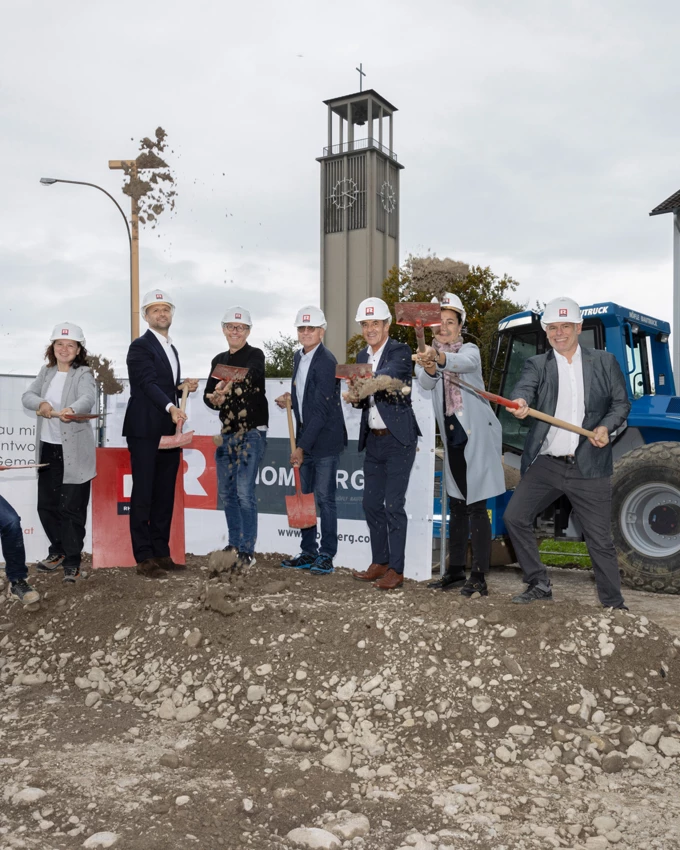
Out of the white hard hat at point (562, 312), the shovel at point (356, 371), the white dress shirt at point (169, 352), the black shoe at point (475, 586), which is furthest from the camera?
the white dress shirt at point (169, 352)

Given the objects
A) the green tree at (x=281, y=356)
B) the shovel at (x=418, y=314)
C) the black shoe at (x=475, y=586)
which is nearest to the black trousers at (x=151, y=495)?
the shovel at (x=418, y=314)

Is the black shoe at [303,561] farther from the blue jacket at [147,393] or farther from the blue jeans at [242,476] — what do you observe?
the blue jacket at [147,393]

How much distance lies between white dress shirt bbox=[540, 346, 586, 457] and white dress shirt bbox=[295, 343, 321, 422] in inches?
82.1

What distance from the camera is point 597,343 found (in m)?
8.09

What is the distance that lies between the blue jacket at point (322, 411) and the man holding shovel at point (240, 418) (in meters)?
0.39

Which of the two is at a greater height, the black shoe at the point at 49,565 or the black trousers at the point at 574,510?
the black trousers at the point at 574,510

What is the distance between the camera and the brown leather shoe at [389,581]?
5859 mm

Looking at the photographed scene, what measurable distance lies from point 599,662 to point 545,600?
27.8 inches

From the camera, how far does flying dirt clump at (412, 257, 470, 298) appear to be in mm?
7863

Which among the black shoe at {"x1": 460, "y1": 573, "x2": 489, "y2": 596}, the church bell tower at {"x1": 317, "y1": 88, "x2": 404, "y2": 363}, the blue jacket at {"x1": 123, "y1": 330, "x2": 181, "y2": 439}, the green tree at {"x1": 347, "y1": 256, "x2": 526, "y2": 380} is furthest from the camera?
the church bell tower at {"x1": 317, "y1": 88, "x2": 404, "y2": 363}

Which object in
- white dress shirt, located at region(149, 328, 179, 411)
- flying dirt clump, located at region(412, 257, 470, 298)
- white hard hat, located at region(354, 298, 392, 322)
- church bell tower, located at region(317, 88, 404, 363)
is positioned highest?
church bell tower, located at region(317, 88, 404, 363)

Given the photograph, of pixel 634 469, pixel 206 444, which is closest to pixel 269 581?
pixel 206 444

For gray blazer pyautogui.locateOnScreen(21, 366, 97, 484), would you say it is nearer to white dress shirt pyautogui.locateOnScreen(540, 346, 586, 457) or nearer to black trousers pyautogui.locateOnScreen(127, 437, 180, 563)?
A: black trousers pyautogui.locateOnScreen(127, 437, 180, 563)

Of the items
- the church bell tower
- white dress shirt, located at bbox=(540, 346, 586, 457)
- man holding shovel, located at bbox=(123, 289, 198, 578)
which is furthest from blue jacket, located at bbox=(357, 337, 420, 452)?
the church bell tower
